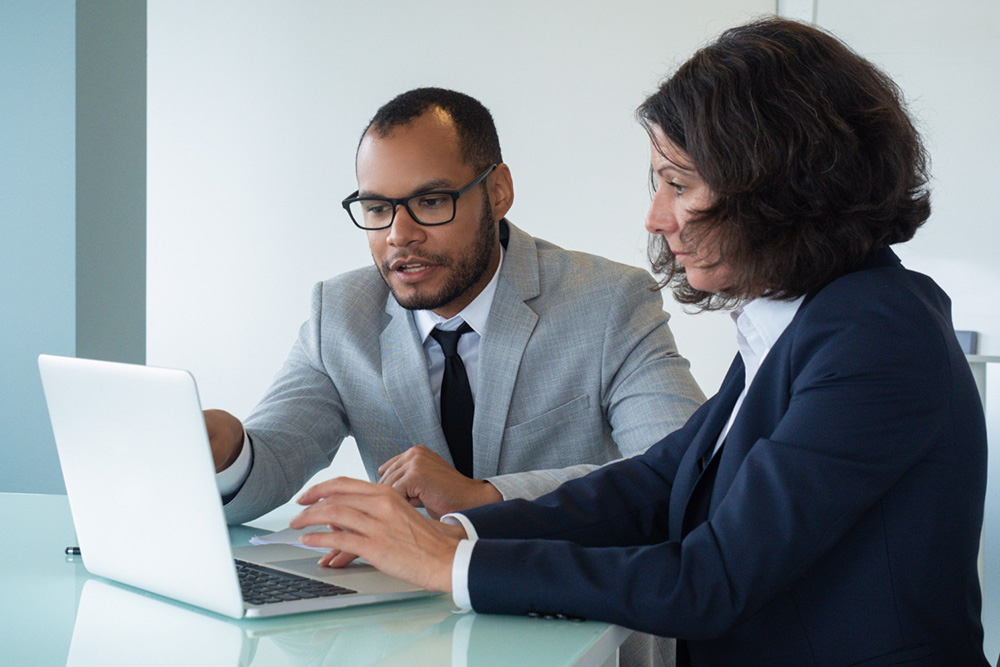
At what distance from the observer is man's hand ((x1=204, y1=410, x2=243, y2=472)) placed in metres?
1.45

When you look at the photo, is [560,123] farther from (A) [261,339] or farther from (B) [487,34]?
(A) [261,339]

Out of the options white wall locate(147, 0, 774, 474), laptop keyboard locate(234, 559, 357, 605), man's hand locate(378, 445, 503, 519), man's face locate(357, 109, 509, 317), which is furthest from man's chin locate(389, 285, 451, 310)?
white wall locate(147, 0, 774, 474)

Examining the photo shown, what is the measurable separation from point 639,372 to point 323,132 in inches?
107

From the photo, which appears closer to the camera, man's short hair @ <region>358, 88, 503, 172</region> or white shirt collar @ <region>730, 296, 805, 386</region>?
white shirt collar @ <region>730, 296, 805, 386</region>

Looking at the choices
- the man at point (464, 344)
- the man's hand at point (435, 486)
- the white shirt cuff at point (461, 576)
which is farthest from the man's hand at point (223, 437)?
the white shirt cuff at point (461, 576)

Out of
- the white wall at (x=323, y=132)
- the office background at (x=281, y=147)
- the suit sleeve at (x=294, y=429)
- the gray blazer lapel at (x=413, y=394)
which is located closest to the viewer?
the suit sleeve at (x=294, y=429)

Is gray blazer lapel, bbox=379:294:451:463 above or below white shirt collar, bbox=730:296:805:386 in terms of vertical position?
below

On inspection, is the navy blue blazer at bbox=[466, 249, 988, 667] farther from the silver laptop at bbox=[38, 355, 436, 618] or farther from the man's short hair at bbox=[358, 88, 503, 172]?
the man's short hair at bbox=[358, 88, 503, 172]

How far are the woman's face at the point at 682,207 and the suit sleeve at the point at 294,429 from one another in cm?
74

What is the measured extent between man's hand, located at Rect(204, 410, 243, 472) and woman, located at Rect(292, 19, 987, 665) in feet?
1.37

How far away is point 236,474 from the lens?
1.45 meters

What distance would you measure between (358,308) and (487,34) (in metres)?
2.24

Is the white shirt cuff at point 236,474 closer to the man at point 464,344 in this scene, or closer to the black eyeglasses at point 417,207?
the man at point 464,344

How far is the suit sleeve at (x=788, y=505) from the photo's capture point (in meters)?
0.92
